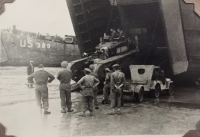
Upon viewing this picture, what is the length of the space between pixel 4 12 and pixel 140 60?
443 centimetres

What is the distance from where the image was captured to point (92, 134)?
A: 202 inches

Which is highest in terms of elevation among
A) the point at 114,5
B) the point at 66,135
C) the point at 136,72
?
the point at 114,5

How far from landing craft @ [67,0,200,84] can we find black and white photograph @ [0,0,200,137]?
1.1 inches

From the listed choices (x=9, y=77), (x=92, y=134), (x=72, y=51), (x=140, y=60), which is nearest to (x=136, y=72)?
(x=140, y=60)

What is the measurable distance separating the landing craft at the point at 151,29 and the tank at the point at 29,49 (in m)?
0.95

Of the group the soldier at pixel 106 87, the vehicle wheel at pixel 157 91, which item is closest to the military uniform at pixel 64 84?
the soldier at pixel 106 87

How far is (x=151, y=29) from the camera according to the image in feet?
27.6

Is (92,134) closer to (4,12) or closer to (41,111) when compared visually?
(41,111)

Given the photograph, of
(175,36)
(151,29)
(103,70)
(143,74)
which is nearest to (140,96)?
(143,74)

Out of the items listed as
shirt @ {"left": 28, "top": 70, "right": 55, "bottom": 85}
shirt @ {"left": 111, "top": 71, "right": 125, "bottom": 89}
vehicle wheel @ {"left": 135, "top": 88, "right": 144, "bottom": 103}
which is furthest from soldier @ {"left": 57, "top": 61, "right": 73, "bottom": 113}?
vehicle wheel @ {"left": 135, "top": 88, "right": 144, "bottom": 103}

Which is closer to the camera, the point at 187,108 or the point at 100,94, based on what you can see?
the point at 187,108

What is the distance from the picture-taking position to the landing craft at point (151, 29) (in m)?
6.85

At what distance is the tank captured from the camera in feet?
18.3

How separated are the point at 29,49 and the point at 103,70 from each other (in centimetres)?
208
